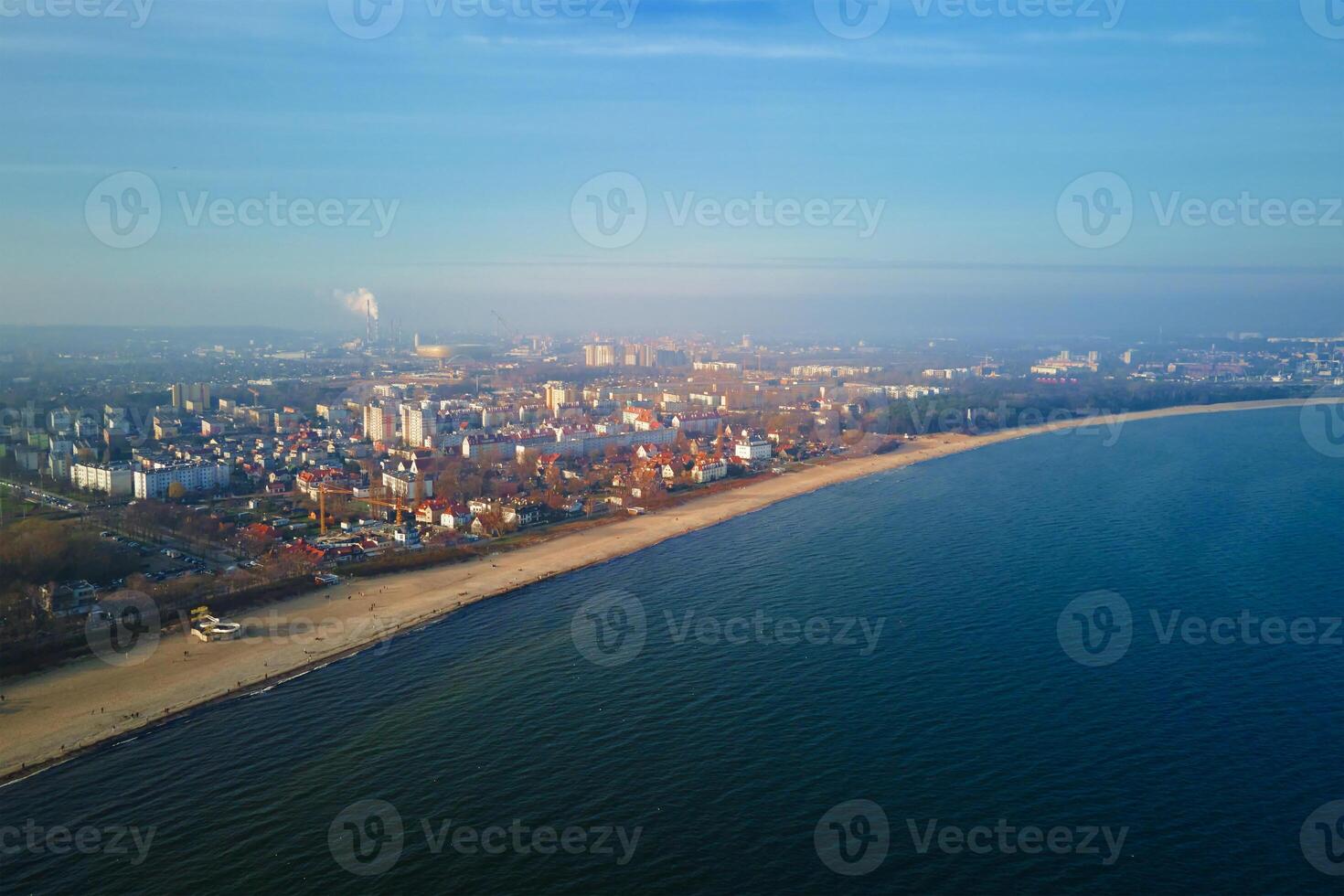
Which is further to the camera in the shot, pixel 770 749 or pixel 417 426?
pixel 417 426

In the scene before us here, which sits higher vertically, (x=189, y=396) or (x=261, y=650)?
(x=189, y=396)

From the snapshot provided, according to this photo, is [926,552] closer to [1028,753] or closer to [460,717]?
[1028,753]

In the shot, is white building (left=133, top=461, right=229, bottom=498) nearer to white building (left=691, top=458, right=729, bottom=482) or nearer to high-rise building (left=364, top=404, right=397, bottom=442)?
high-rise building (left=364, top=404, right=397, bottom=442)

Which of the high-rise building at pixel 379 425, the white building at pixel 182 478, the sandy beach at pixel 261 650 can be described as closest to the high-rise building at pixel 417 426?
the high-rise building at pixel 379 425

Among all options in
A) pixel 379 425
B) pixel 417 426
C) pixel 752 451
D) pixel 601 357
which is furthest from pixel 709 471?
pixel 601 357

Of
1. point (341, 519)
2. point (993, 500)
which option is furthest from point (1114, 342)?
point (341, 519)

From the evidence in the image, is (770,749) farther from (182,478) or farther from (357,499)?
(182,478)

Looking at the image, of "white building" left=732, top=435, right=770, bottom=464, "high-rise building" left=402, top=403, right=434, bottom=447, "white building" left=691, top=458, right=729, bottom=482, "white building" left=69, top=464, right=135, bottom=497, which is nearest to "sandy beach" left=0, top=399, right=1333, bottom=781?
"white building" left=691, top=458, right=729, bottom=482
